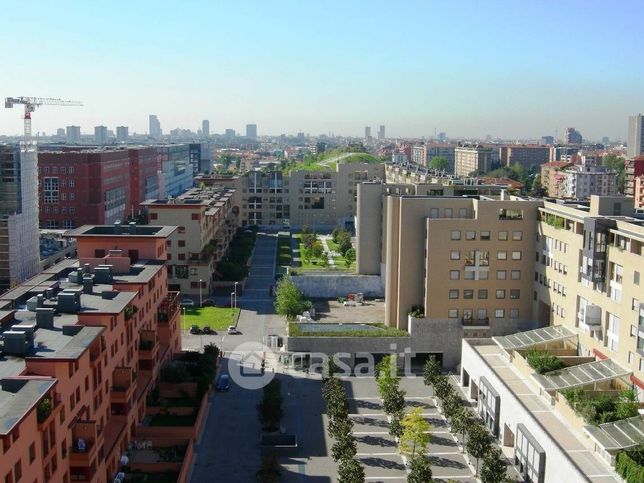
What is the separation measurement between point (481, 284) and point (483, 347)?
499 cm

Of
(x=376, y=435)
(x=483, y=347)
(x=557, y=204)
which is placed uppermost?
(x=557, y=204)

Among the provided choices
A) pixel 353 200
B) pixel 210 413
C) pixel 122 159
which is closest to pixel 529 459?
pixel 210 413

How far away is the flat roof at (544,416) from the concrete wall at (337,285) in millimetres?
19614

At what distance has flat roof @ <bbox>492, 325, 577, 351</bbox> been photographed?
35250mm

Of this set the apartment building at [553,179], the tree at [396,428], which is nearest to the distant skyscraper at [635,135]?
the apartment building at [553,179]

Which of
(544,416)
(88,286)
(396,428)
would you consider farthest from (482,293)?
(88,286)

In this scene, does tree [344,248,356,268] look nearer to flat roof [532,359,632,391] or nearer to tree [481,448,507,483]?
flat roof [532,359,632,391]

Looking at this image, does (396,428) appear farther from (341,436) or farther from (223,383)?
(223,383)

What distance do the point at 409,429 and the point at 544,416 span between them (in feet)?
17.1

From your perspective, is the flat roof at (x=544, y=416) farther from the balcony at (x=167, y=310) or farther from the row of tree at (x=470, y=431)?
the balcony at (x=167, y=310)

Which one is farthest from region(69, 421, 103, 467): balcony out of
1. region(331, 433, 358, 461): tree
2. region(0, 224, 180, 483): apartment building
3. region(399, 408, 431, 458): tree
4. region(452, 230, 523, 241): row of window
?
region(452, 230, 523, 241): row of window

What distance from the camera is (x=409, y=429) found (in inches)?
1126

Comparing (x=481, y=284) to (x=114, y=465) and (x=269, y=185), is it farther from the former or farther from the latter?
(x=269, y=185)

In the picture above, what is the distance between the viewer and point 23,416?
17625 millimetres
